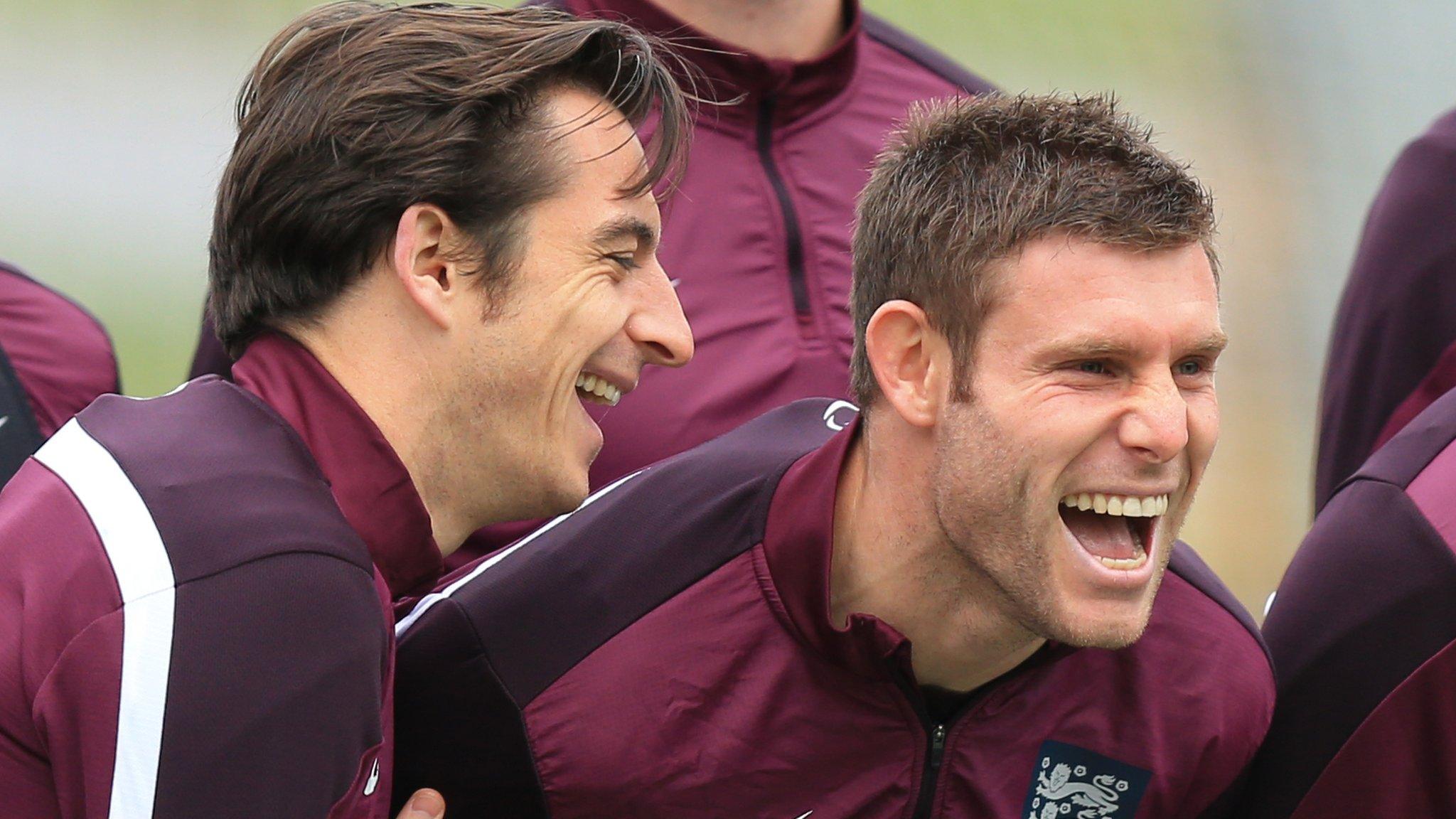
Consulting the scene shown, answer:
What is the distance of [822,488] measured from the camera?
2.25 m

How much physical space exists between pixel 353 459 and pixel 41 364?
752mm

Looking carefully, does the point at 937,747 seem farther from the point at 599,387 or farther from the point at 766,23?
the point at 766,23

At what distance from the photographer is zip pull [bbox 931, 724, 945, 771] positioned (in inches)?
89.7

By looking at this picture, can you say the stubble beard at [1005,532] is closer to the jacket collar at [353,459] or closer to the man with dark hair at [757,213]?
the man with dark hair at [757,213]

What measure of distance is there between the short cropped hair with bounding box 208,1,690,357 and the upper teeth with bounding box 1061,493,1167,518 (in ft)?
2.01

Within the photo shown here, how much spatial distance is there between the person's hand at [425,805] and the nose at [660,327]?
555mm

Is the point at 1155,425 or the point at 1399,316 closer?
the point at 1155,425

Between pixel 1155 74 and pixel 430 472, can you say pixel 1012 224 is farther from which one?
pixel 1155 74

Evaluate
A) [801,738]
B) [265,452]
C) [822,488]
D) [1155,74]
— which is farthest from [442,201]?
[1155,74]

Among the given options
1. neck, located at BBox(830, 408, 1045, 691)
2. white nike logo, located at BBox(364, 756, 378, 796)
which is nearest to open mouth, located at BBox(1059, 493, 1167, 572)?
neck, located at BBox(830, 408, 1045, 691)

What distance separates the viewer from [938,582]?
7.44 ft

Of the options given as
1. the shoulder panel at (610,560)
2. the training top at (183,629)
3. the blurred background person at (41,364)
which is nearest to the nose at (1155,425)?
the shoulder panel at (610,560)

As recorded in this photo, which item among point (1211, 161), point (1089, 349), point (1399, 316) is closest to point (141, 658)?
point (1089, 349)

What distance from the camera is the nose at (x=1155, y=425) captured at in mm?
2117
